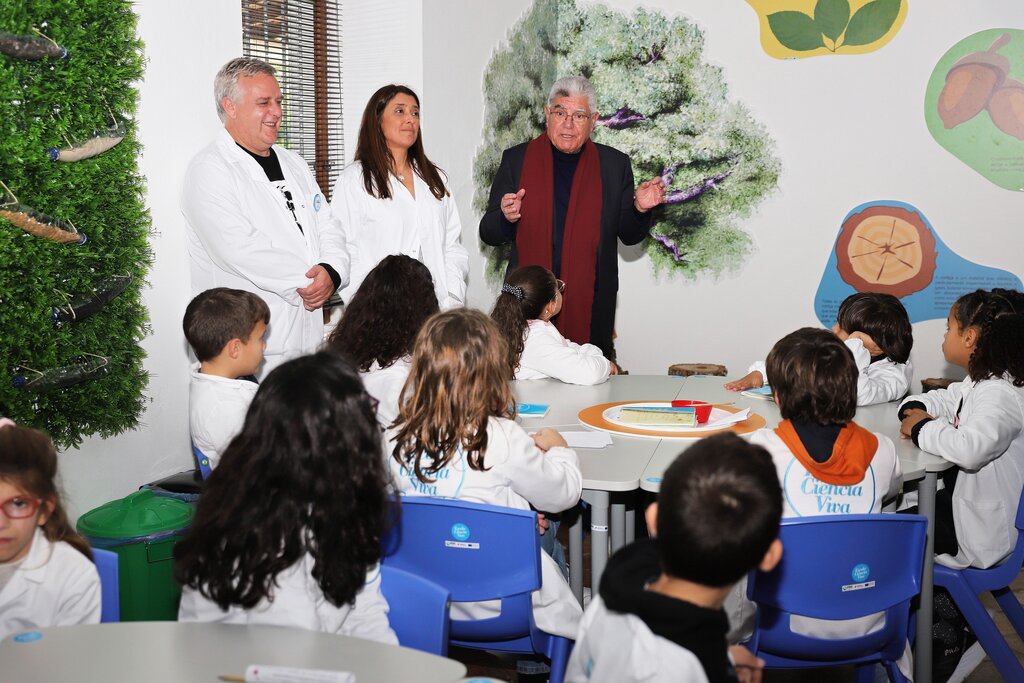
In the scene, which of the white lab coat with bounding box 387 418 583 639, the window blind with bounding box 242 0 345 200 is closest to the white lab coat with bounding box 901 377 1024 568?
the white lab coat with bounding box 387 418 583 639

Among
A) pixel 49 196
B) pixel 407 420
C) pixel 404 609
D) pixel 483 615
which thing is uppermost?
pixel 49 196

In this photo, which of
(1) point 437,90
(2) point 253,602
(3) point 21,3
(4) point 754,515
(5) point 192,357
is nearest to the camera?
(4) point 754,515

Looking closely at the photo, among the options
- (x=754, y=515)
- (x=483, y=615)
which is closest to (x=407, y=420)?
(x=483, y=615)

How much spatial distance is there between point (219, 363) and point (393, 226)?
1.40 meters

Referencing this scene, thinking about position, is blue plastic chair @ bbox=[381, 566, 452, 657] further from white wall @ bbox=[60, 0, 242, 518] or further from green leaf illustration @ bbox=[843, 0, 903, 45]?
green leaf illustration @ bbox=[843, 0, 903, 45]

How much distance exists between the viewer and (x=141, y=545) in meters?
2.78

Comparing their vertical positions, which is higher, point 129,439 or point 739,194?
point 739,194

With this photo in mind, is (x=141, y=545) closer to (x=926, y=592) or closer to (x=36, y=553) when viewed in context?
(x=36, y=553)

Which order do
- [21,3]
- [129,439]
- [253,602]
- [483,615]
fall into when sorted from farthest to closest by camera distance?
1. [129,439]
2. [21,3]
3. [483,615]
4. [253,602]

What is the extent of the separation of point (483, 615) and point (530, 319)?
152 centimetres

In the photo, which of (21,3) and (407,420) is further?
(21,3)

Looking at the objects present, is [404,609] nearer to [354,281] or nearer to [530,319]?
[530,319]

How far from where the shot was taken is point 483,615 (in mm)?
2168

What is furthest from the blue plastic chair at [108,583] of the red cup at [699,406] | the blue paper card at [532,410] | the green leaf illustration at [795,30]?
the green leaf illustration at [795,30]
